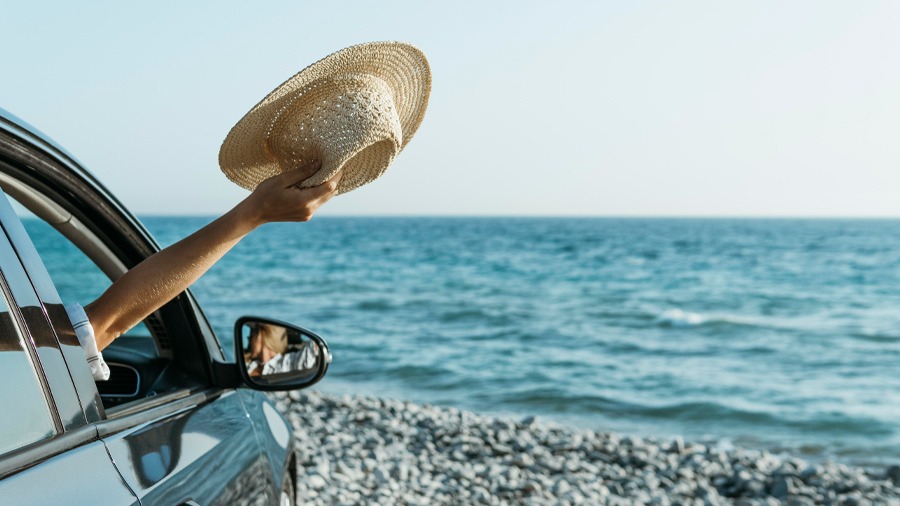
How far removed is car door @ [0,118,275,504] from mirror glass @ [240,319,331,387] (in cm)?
10

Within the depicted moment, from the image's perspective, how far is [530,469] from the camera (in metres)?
7.08

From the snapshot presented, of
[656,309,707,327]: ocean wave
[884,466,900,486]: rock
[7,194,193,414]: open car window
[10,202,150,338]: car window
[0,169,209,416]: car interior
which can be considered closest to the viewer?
[0,169,209,416]: car interior

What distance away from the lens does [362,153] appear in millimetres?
1764

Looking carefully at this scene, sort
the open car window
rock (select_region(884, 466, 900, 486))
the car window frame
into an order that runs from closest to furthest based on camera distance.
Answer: the car window frame → the open car window → rock (select_region(884, 466, 900, 486))

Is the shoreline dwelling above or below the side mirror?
below

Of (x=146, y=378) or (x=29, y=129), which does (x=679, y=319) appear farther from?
(x=29, y=129)

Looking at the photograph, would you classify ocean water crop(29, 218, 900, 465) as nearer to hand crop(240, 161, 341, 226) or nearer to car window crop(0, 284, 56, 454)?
hand crop(240, 161, 341, 226)

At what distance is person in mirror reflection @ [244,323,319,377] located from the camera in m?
2.42

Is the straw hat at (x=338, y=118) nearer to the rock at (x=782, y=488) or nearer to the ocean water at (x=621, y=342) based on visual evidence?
the rock at (x=782, y=488)

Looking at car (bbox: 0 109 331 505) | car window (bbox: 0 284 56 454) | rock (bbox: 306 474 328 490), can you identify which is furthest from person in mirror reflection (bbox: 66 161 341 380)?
rock (bbox: 306 474 328 490)

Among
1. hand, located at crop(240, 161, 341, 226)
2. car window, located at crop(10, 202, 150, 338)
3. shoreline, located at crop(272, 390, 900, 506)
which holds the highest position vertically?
hand, located at crop(240, 161, 341, 226)

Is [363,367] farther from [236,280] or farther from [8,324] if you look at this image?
[236,280]

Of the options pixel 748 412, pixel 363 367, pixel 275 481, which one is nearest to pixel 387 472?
pixel 275 481

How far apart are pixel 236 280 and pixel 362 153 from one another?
93.0 ft
